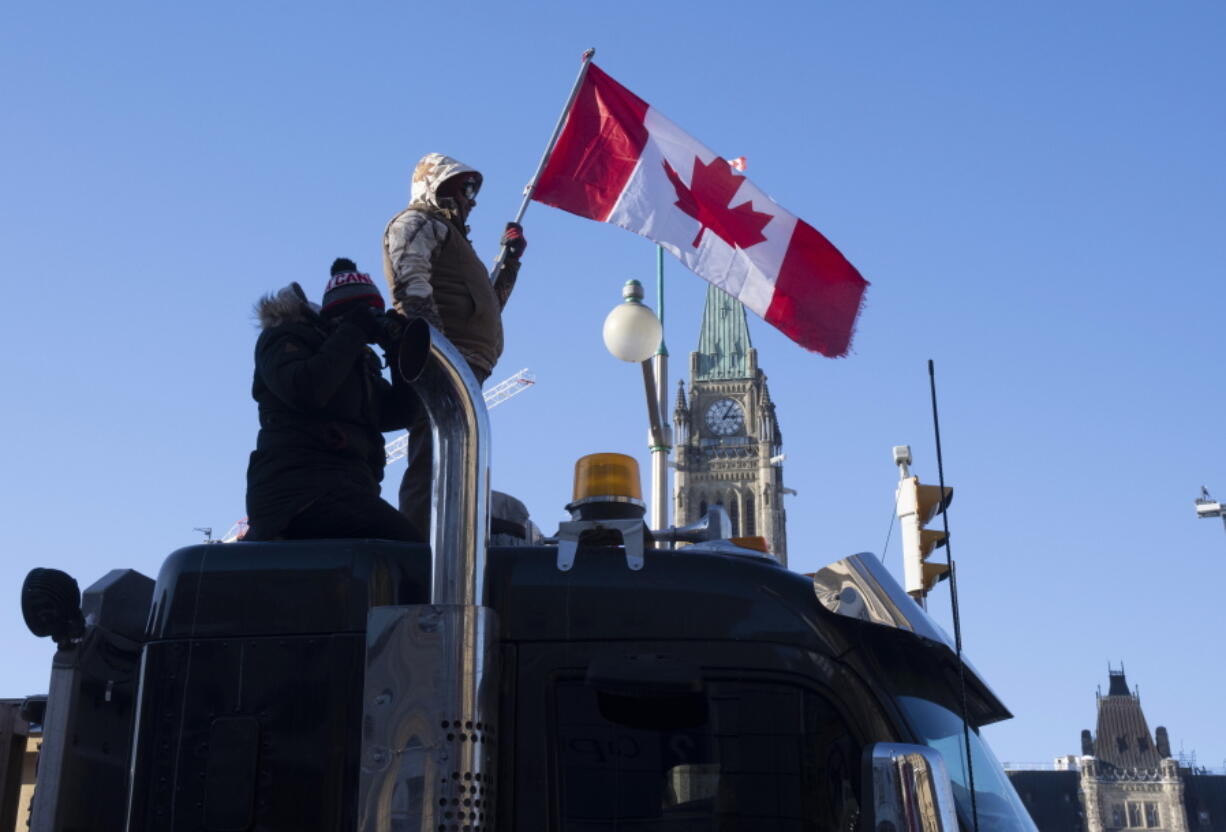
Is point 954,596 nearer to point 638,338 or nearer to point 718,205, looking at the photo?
point 718,205

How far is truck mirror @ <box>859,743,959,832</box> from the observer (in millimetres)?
2639

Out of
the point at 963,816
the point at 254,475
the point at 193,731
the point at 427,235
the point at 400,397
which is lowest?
the point at 963,816

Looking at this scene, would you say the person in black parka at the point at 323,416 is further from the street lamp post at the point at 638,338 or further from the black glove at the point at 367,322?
the street lamp post at the point at 638,338

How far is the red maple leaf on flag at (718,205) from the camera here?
8.46 meters

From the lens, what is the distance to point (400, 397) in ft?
12.7

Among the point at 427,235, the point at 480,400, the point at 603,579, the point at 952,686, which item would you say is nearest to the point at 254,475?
the point at 480,400

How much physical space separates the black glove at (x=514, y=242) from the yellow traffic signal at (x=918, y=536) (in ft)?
7.70

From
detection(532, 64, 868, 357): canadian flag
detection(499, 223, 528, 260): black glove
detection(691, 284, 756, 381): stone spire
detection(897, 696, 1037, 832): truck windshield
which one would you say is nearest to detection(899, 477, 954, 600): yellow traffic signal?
detection(532, 64, 868, 357): canadian flag

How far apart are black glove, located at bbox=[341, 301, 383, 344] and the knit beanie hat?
11cm

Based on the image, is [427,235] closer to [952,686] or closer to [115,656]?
[115,656]

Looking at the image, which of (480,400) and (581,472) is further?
(581,472)

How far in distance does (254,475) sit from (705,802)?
1427 millimetres

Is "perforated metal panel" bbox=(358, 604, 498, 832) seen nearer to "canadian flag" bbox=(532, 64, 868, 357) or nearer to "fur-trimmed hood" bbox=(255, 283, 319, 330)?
"fur-trimmed hood" bbox=(255, 283, 319, 330)

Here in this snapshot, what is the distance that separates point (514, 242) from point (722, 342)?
115 meters
